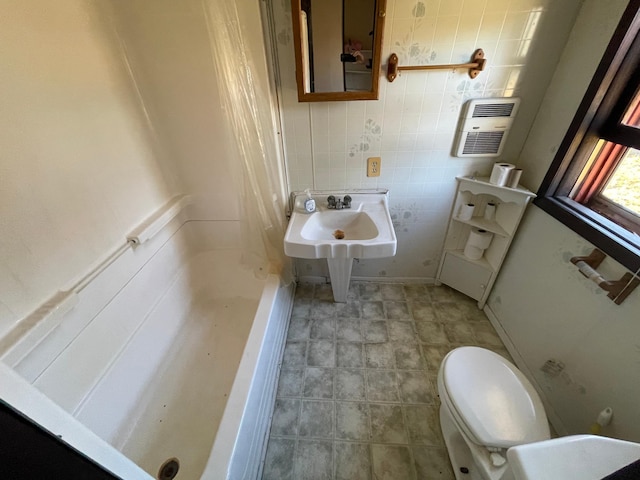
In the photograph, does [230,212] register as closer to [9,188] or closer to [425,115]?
[9,188]

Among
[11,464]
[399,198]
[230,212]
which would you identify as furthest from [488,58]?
[11,464]

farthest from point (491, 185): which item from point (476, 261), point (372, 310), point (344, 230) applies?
point (372, 310)

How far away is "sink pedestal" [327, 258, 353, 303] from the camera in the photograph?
1572 millimetres

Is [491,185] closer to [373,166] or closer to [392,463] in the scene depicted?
[373,166]

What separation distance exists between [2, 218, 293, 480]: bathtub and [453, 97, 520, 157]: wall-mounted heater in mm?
1304

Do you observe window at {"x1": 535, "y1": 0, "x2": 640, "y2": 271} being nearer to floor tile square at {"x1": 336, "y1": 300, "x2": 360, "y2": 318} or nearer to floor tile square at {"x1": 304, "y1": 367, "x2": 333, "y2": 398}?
floor tile square at {"x1": 336, "y1": 300, "x2": 360, "y2": 318}

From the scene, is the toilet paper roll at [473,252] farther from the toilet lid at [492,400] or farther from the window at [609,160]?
the toilet lid at [492,400]

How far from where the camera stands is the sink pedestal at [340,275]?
1.57m

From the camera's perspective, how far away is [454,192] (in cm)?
158

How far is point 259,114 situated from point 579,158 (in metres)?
1.48

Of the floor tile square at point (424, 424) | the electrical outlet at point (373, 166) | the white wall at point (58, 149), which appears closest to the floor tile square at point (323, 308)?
the floor tile square at point (424, 424)

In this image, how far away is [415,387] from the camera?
1359 millimetres

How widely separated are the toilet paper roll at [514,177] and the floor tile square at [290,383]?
152cm

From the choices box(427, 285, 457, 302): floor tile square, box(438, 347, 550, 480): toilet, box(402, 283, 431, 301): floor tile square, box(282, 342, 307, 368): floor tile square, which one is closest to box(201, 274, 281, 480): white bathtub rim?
box(282, 342, 307, 368): floor tile square
